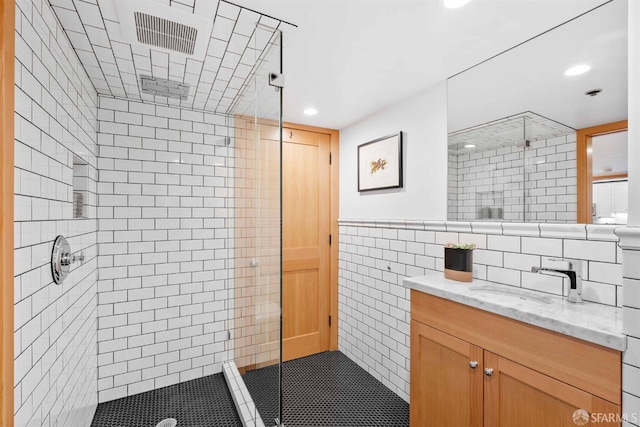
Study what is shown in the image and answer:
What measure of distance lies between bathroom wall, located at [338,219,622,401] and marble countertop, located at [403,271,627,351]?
106mm

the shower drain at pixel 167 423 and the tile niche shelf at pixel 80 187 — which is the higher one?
the tile niche shelf at pixel 80 187

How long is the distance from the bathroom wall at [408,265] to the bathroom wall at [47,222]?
2.02 metres

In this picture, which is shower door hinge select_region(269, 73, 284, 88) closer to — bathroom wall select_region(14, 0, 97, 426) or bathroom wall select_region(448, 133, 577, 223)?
bathroom wall select_region(14, 0, 97, 426)

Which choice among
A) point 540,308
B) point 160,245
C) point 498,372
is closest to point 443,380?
point 498,372

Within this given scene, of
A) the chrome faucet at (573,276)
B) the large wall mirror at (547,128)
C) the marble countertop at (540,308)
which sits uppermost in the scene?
the large wall mirror at (547,128)

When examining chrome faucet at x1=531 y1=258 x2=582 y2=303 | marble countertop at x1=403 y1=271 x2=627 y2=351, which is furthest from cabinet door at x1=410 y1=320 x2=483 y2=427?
chrome faucet at x1=531 y1=258 x2=582 y2=303

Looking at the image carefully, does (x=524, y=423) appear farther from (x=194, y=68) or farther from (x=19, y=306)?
(x=194, y=68)

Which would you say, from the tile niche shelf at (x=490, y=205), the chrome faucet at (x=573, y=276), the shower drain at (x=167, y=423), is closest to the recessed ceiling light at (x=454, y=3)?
the tile niche shelf at (x=490, y=205)

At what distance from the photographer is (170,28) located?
140 centimetres

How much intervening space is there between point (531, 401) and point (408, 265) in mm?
1163

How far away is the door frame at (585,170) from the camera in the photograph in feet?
4.23

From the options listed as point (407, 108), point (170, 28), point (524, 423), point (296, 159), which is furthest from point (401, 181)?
point (170, 28)

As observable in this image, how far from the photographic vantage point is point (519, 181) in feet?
5.17

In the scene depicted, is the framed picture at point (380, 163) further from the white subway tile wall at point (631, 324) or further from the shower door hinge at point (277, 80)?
the white subway tile wall at point (631, 324)
